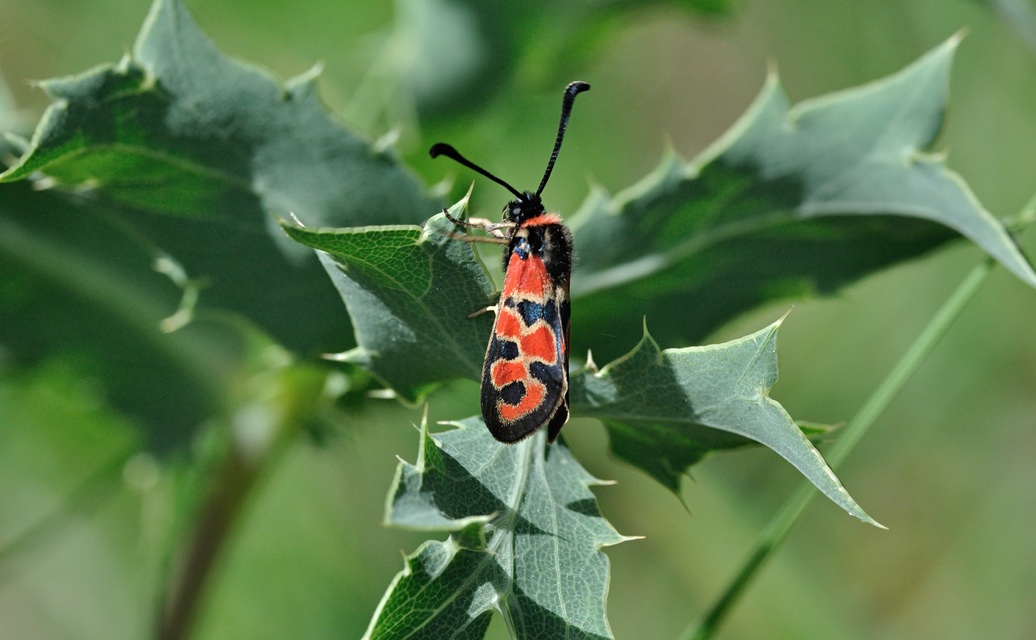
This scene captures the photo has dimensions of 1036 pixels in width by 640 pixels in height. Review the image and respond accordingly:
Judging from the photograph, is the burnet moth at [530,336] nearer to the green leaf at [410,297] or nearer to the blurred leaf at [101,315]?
the green leaf at [410,297]

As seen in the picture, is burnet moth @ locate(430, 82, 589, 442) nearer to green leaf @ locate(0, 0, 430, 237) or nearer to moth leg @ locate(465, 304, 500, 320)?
moth leg @ locate(465, 304, 500, 320)

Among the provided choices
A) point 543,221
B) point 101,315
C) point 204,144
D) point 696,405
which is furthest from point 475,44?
point 696,405

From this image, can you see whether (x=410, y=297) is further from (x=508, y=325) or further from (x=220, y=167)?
(x=220, y=167)

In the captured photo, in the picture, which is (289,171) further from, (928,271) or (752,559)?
(928,271)

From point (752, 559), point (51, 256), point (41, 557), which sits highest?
point (752, 559)

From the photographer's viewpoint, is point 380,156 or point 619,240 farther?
point 619,240

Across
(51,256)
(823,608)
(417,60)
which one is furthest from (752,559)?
(823,608)

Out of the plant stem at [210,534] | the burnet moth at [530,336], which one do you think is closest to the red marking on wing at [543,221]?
the burnet moth at [530,336]
